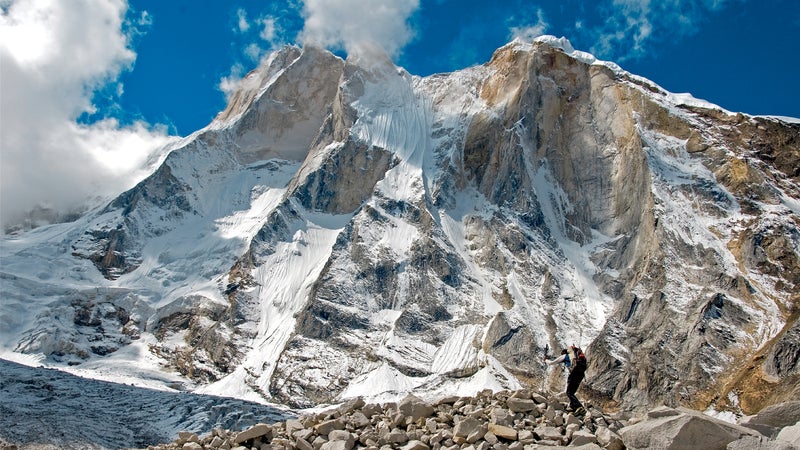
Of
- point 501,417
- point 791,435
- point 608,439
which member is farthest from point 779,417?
point 501,417

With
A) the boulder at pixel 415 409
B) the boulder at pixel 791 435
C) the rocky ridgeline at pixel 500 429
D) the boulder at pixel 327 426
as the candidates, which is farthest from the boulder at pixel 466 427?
the boulder at pixel 791 435

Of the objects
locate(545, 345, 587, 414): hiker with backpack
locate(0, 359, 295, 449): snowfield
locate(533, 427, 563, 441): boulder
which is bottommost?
locate(533, 427, 563, 441): boulder

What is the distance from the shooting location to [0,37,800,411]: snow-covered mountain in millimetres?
119188

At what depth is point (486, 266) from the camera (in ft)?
500

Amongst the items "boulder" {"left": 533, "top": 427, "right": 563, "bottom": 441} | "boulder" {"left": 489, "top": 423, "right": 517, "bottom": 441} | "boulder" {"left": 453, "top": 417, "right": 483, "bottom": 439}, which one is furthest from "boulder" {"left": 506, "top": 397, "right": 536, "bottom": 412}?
"boulder" {"left": 533, "top": 427, "right": 563, "bottom": 441}

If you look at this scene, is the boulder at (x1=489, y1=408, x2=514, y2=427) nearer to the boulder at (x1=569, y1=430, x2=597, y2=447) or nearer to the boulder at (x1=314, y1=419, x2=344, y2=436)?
the boulder at (x1=569, y1=430, x2=597, y2=447)

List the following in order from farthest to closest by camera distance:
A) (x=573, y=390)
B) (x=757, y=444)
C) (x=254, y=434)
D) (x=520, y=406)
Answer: (x=573, y=390) → (x=254, y=434) → (x=520, y=406) → (x=757, y=444)

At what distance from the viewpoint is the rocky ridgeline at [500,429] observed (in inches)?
809

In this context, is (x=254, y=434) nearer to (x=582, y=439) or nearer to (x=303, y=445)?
(x=303, y=445)

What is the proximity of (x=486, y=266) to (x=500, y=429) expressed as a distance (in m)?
128

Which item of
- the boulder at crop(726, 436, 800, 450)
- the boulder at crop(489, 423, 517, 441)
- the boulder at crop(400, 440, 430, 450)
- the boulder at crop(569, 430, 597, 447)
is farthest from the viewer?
the boulder at crop(400, 440, 430, 450)

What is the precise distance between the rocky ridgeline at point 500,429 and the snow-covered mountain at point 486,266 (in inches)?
2974

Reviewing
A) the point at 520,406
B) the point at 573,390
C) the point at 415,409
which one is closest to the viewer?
the point at 520,406

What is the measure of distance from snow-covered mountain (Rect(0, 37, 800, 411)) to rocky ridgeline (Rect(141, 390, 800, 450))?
75.5m
